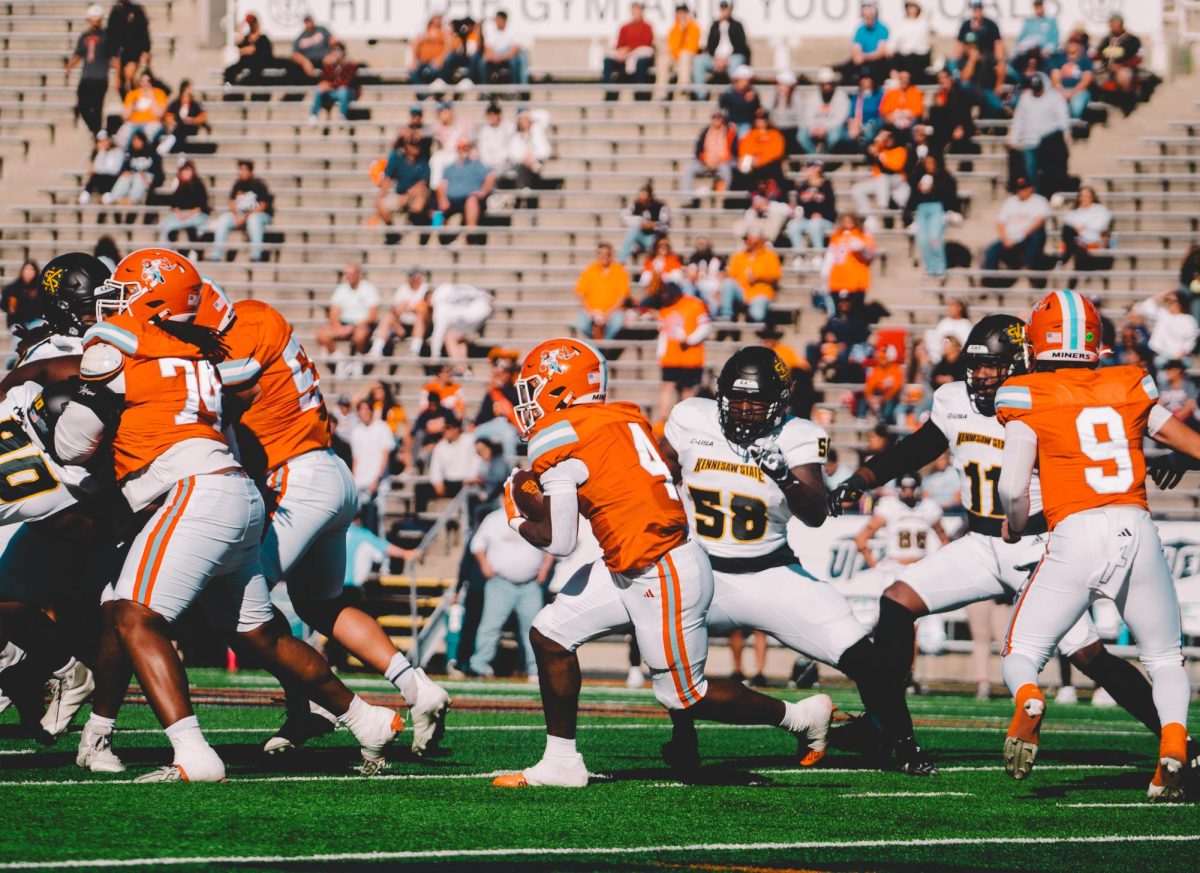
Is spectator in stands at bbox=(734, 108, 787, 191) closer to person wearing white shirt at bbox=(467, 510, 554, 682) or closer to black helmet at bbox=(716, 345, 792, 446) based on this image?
person wearing white shirt at bbox=(467, 510, 554, 682)

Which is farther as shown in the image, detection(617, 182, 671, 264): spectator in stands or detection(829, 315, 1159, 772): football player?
detection(617, 182, 671, 264): spectator in stands

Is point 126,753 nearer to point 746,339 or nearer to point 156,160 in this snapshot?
point 746,339

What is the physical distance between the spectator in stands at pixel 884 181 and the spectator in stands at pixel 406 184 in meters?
4.75

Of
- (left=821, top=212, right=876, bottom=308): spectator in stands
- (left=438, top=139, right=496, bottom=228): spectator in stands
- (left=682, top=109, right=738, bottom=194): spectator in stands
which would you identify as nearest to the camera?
(left=821, top=212, right=876, bottom=308): spectator in stands

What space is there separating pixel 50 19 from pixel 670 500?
20.1 metres

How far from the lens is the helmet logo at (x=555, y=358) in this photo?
7195 millimetres

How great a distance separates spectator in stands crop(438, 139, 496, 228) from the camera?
2064 centimetres

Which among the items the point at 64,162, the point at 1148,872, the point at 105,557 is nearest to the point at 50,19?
the point at 64,162

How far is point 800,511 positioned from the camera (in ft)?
25.3

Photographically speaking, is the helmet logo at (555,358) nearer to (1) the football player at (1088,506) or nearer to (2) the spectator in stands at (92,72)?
(1) the football player at (1088,506)

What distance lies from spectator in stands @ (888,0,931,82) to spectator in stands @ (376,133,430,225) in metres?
5.32

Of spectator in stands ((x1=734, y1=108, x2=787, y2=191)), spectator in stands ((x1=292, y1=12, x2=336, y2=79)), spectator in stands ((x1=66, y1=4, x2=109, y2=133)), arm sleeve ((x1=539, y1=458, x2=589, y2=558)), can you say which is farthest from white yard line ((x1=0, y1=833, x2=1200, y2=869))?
spectator in stands ((x1=66, y1=4, x2=109, y2=133))

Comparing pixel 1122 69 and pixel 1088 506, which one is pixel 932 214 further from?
pixel 1088 506

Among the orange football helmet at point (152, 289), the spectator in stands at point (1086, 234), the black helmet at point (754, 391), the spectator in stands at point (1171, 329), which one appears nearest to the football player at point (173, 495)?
the orange football helmet at point (152, 289)
